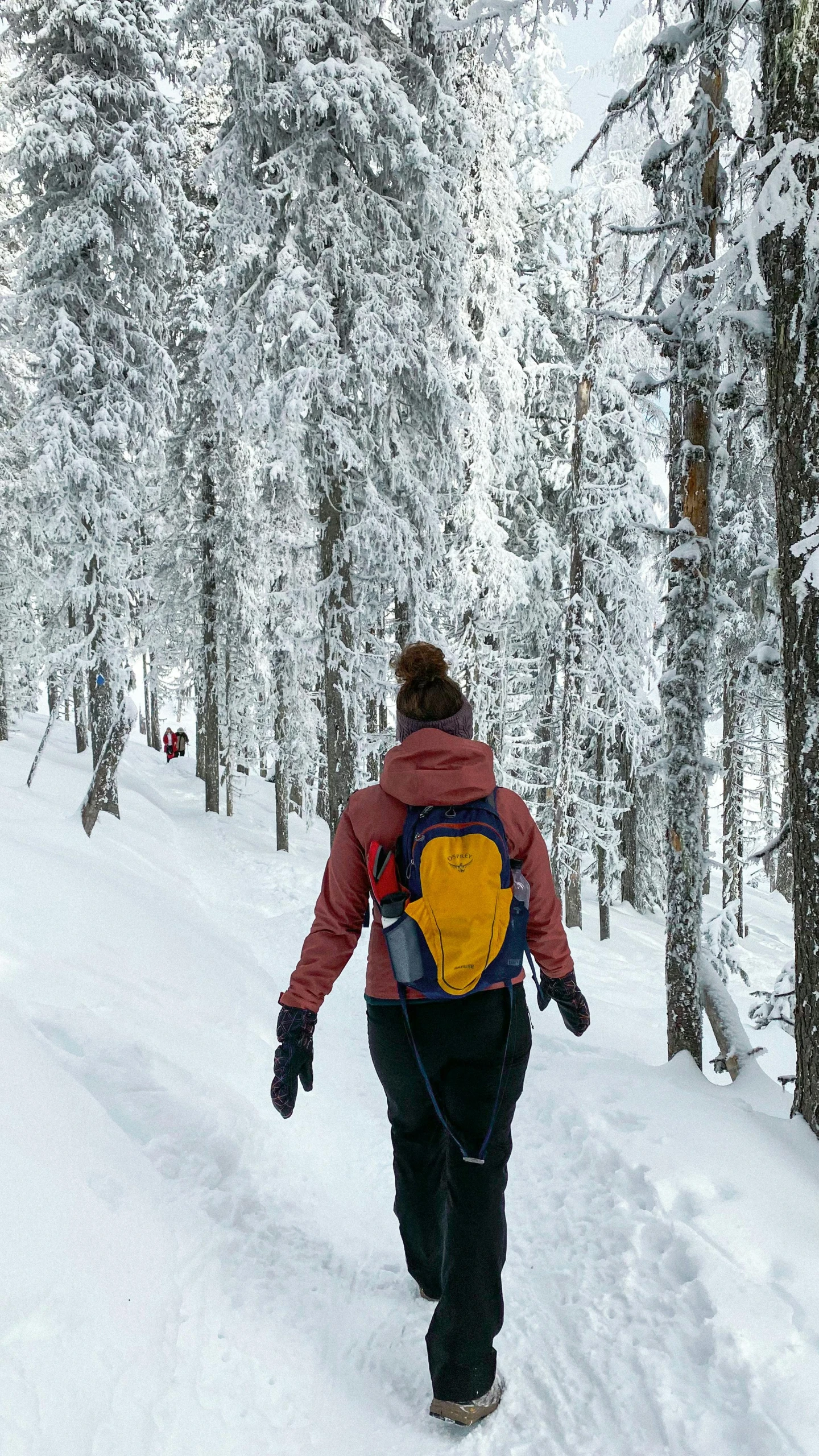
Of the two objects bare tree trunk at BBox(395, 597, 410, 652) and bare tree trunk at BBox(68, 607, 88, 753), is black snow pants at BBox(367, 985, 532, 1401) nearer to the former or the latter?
bare tree trunk at BBox(395, 597, 410, 652)

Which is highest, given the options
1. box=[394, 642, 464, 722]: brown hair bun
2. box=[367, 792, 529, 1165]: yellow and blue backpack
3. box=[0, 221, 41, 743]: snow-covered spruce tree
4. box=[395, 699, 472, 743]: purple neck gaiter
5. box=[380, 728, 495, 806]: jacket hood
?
box=[0, 221, 41, 743]: snow-covered spruce tree

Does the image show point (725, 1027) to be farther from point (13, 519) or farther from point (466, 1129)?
point (13, 519)

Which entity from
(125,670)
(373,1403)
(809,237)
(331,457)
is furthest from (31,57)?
(373,1403)

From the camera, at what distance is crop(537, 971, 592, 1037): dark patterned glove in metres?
3.11

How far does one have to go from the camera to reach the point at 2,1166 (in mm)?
2885

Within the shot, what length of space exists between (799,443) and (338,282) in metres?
8.60

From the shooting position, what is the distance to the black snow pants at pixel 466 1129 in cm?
273

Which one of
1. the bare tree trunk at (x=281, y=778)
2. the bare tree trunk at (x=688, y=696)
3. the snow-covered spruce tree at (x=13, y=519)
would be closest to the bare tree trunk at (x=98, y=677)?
the snow-covered spruce tree at (x=13, y=519)

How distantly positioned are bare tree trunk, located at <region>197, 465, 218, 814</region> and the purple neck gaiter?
18.2m

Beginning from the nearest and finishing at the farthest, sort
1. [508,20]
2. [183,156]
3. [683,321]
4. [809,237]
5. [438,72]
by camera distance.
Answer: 1. [809,237]
2. [508,20]
3. [683,321]
4. [438,72]
5. [183,156]

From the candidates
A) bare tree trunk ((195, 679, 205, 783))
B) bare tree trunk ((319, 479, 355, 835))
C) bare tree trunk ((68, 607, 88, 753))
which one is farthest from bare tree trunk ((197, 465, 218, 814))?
bare tree trunk ((319, 479, 355, 835))

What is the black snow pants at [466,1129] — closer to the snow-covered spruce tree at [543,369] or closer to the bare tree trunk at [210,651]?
the snow-covered spruce tree at [543,369]

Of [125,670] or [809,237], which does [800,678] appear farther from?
[125,670]

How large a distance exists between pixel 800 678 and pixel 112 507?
11.5m
